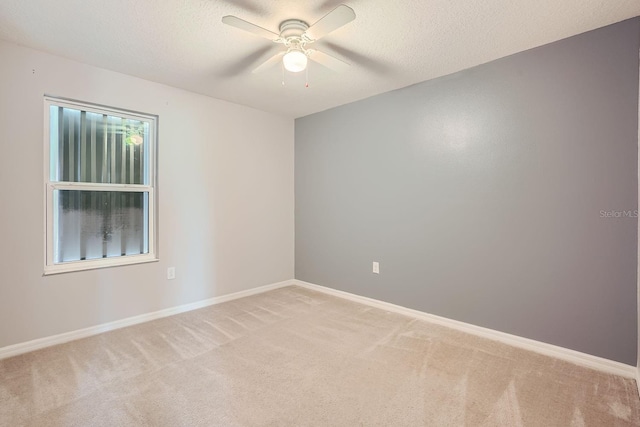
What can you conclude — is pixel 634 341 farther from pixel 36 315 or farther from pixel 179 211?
pixel 36 315

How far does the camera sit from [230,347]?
244cm

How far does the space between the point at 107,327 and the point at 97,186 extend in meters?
1.25

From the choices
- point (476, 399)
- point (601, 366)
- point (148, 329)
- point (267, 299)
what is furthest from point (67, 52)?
point (601, 366)

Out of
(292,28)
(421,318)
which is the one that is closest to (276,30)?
(292,28)

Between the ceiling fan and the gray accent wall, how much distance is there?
3.99 ft

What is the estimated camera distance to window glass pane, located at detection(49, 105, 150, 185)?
2605 mm

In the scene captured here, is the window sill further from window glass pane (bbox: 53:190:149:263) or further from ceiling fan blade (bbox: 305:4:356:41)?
ceiling fan blade (bbox: 305:4:356:41)

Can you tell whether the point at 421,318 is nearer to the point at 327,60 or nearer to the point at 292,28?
the point at 327,60

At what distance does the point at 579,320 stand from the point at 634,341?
11.3 inches

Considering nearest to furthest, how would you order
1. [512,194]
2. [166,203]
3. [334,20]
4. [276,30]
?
[334,20] → [276,30] → [512,194] → [166,203]

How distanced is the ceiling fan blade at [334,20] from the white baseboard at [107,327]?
2851mm

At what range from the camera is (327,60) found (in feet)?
7.71

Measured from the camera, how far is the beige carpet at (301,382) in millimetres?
1663

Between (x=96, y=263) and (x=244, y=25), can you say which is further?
(x=96, y=263)
